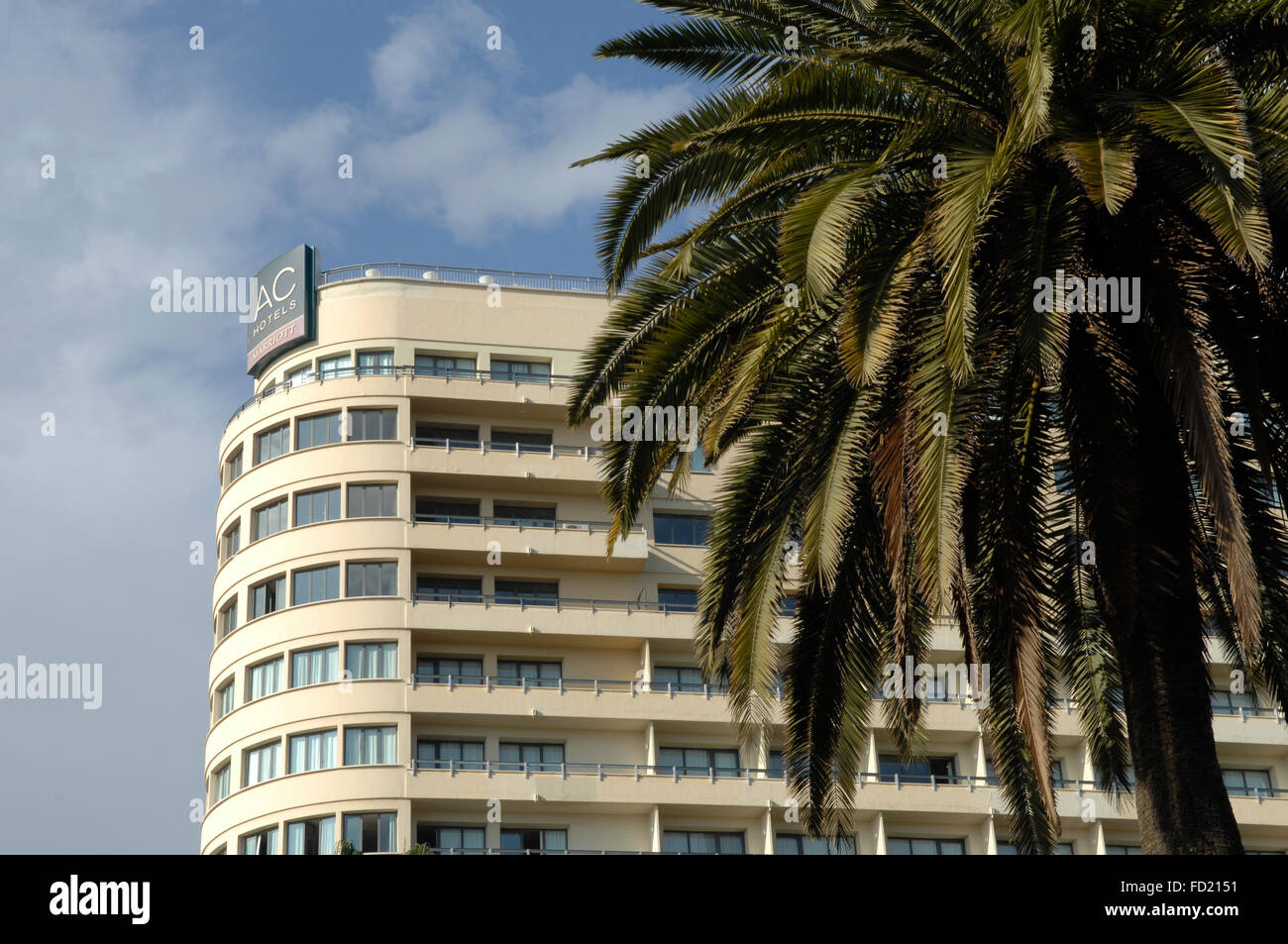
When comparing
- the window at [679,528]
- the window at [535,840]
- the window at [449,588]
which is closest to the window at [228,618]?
the window at [449,588]

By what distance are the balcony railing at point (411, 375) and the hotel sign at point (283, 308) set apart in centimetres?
171

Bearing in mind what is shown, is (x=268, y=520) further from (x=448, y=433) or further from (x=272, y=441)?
(x=448, y=433)

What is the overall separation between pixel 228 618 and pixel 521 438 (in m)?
13.3

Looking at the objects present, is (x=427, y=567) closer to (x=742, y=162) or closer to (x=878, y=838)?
(x=878, y=838)

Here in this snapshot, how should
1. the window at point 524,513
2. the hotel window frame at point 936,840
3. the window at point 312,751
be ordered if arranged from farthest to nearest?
the window at point 524,513
the hotel window frame at point 936,840
the window at point 312,751

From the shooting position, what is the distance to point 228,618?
197 ft

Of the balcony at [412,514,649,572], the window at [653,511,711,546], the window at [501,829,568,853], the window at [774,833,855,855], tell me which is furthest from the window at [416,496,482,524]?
the window at [774,833,855,855]

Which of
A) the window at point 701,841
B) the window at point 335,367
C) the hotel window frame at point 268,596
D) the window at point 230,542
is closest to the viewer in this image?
the window at point 701,841

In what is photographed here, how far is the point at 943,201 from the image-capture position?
14.0m

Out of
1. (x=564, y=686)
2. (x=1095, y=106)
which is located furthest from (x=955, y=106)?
(x=564, y=686)

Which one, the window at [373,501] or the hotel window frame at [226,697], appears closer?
the window at [373,501]

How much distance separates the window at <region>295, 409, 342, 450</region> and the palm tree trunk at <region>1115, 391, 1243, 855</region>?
47.0 meters

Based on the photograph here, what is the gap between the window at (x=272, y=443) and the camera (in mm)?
59875

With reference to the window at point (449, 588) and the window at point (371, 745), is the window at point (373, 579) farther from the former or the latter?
the window at point (371, 745)
